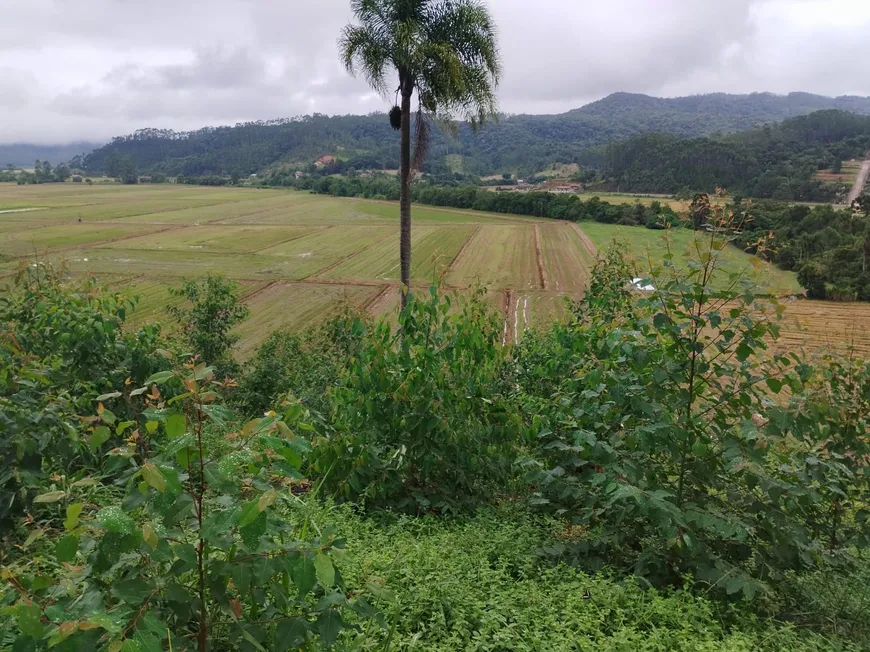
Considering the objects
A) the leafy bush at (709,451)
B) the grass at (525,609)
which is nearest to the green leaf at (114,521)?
the grass at (525,609)

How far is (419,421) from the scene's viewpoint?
14.5 feet

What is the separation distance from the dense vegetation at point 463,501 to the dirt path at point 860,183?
262ft

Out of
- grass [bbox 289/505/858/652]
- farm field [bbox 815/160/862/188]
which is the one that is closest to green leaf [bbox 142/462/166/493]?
grass [bbox 289/505/858/652]

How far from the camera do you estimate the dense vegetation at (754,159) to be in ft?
248

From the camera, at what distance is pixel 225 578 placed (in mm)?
1975

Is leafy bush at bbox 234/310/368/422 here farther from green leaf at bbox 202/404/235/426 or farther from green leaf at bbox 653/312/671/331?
green leaf at bbox 202/404/235/426

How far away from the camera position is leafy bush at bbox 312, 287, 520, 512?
14.4 ft

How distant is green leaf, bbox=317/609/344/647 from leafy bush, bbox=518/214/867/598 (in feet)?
5.65

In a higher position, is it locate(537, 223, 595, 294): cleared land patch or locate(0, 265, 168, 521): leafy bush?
locate(0, 265, 168, 521): leafy bush

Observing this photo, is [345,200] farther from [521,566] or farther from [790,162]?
[521,566]

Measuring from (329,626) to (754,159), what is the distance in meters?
98.7

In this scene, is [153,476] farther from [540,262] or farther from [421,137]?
[540,262]

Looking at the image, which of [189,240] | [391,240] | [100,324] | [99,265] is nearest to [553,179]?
[391,240]

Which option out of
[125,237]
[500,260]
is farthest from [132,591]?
[125,237]
